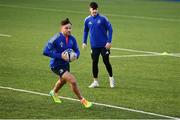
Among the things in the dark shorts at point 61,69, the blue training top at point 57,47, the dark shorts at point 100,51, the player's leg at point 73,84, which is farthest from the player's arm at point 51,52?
the dark shorts at point 100,51

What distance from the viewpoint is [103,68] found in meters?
23.5

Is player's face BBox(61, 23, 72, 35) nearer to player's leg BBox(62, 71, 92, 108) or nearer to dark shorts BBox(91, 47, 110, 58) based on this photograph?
player's leg BBox(62, 71, 92, 108)

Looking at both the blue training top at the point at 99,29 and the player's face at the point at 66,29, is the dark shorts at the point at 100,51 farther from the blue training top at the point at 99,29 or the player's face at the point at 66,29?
the player's face at the point at 66,29

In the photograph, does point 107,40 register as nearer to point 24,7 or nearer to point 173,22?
point 173,22

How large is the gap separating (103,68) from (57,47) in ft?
24.4

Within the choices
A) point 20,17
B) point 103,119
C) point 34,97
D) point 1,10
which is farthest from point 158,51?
point 1,10

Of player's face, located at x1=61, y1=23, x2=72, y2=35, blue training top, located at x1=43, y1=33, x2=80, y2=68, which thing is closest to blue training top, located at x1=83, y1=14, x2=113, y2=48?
blue training top, located at x1=43, y1=33, x2=80, y2=68

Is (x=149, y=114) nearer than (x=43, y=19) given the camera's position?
Yes

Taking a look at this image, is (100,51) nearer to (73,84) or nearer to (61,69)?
(61,69)

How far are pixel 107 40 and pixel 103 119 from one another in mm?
5232

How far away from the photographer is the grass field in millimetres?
16031

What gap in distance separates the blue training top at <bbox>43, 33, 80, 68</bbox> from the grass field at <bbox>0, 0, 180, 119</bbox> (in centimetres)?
107

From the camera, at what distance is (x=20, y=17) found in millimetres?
43688

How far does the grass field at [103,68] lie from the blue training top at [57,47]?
107 centimetres
